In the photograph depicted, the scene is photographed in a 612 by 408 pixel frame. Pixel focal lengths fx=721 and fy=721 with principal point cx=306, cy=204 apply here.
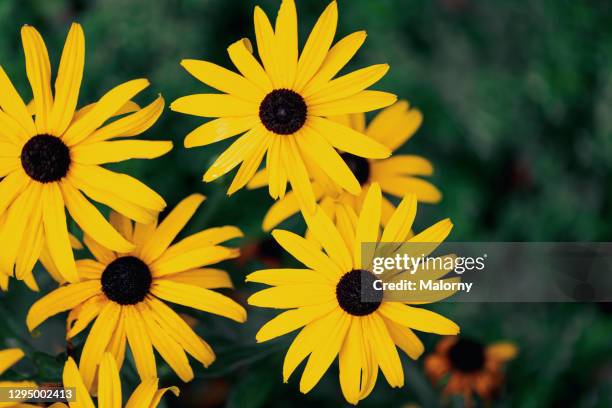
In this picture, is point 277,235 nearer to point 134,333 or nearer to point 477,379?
point 134,333

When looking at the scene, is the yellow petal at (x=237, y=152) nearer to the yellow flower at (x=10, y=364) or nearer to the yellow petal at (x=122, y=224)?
the yellow petal at (x=122, y=224)

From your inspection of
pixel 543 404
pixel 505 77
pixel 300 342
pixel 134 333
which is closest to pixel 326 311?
pixel 300 342

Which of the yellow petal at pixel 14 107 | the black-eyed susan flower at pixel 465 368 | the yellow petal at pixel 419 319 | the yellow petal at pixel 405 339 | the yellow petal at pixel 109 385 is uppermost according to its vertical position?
the yellow petal at pixel 14 107

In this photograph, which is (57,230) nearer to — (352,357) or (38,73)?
(38,73)

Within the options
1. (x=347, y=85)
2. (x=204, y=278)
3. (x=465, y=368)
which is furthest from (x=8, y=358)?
(x=465, y=368)

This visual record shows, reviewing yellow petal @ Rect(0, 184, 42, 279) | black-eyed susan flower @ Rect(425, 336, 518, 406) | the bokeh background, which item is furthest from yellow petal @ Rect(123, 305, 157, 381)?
black-eyed susan flower @ Rect(425, 336, 518, 406)

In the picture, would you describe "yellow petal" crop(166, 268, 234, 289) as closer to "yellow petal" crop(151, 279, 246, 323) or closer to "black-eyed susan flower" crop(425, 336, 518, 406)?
"yellow petal" crop(151, 279, 246, 323)

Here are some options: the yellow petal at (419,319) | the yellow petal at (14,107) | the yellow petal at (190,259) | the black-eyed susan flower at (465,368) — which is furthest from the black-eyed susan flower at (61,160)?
the black-eyed susan flower at (465,368)
